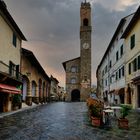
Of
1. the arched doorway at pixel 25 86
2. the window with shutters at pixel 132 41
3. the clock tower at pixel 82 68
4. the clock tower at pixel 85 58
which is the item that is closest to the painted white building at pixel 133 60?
the window with shutters at pixel 132 41

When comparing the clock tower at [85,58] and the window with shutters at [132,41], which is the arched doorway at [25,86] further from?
the clock tower at [85,58]

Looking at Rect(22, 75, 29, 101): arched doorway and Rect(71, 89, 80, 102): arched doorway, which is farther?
Rect(71, 89, 80, 102): arched doorway

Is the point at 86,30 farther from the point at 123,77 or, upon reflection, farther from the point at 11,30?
the point at 11,30

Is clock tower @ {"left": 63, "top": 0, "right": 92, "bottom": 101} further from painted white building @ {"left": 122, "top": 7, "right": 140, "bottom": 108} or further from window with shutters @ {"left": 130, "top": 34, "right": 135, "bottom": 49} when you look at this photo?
window with shutters @ {"left": 130, "top": 34, "right": 135, "bottom": 49}

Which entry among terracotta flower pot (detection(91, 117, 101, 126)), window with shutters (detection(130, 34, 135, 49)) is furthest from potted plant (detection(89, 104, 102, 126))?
window with shutters (detection(130, 34, 135, 49))

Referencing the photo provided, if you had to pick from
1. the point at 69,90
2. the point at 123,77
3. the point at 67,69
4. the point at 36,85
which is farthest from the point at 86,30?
the point at 123,77

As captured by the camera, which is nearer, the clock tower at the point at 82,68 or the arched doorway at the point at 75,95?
the clock tower at the point at 82,68

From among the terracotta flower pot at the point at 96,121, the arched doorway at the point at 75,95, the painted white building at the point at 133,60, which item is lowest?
the terracotta flower pot at the point at 96,121

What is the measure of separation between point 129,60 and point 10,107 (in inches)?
553

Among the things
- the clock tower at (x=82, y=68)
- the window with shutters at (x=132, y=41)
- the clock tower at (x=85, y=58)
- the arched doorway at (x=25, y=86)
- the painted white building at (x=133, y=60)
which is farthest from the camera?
the clock tower at (x=82, y=68)

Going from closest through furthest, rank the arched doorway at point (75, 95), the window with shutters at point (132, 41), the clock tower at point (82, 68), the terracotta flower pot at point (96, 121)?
the terracotta flower pot at point (96, 121)
the window with shutters at point (132, 41)
the clock tower at point (82, 68)
the arched doorway at point (75, 95)

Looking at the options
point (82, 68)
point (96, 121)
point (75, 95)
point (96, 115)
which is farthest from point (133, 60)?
point (75, 95)

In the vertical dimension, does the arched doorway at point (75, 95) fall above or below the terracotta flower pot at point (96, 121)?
above

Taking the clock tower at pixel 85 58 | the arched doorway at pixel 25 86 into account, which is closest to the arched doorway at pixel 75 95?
the clock tower at pixel 85 58
